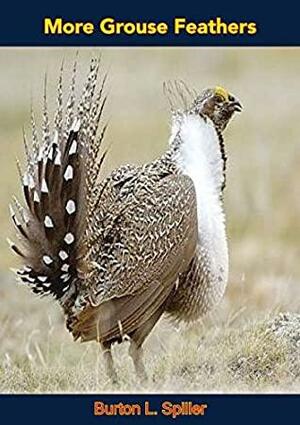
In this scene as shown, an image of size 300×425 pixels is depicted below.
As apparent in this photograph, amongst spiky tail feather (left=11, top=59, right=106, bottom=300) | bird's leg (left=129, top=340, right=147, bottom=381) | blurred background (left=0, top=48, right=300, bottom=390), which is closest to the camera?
spiky tail feather (left=11, top=59, right=106, bottom=300)

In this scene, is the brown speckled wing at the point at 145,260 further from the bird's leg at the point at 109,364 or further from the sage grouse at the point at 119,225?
the bird's leg at the point at 109,364

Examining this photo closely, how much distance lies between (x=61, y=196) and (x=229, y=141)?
127 centimetres

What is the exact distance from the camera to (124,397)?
5.24 m

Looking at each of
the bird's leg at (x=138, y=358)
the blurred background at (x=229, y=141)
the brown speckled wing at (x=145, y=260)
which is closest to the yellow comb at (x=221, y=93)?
the brown speckled wing at (x=145, y=260)

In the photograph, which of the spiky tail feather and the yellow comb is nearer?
the spiky tail feather

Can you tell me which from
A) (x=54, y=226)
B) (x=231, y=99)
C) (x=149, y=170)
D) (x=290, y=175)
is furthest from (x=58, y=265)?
(x=290, y=175)

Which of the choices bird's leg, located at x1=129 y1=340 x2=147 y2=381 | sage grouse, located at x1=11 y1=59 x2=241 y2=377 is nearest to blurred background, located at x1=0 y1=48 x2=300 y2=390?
sage grouse, located at x1=11 y1=59 x2=241 y2=377

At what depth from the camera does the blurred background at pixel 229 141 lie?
19.6 ft

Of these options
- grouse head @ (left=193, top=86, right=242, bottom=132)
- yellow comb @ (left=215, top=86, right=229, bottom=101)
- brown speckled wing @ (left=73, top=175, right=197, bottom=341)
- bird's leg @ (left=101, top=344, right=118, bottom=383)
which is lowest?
bird's leg @ (left=101, top=344, right=118, bottom=383)

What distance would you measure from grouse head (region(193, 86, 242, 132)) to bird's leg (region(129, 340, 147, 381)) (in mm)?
815

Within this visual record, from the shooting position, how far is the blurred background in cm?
598

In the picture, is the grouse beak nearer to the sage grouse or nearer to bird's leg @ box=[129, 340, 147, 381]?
the sage grouse

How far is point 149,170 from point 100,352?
2.24ft

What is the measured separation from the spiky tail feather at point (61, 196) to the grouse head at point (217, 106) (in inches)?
14.1
